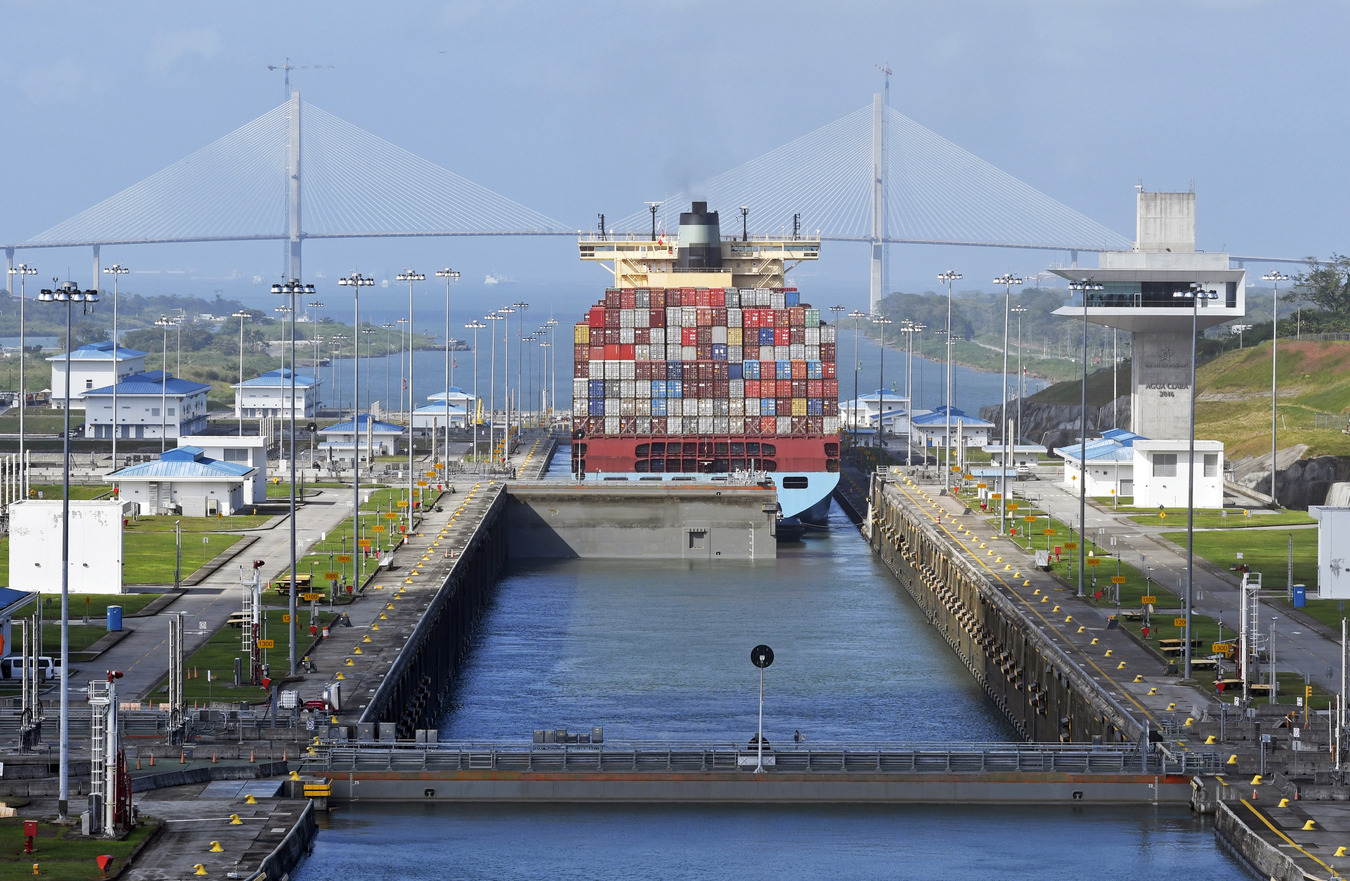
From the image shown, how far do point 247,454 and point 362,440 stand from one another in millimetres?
31825

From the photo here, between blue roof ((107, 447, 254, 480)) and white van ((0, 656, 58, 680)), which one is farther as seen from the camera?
blue roof ((107, 447, 254, 480))

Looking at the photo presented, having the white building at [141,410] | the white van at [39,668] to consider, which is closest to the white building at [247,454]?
the white building at [141,410]

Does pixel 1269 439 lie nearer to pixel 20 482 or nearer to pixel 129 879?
pixel 20 482

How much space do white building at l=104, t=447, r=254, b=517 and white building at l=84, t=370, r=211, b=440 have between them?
54241 millimetres

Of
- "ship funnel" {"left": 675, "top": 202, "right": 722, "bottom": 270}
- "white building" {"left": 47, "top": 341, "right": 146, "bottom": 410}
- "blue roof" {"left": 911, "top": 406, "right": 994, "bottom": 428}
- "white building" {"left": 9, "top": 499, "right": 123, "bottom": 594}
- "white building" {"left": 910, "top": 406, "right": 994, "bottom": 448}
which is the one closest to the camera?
"white building" {"left": 9, "top": 499, "right": 123, "bottom": 594}

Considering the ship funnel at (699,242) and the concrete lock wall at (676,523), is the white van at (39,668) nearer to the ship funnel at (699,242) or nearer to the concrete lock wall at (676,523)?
the concrete lock wall at (676,523)

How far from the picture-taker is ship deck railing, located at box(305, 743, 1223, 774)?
55.5 meters

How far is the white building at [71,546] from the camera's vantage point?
79.9 meters

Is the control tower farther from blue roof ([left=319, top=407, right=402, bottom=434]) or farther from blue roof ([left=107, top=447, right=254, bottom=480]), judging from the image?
blue roof ([left=107, top=447, right=254, bottom=480])

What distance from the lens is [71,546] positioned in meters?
82.0

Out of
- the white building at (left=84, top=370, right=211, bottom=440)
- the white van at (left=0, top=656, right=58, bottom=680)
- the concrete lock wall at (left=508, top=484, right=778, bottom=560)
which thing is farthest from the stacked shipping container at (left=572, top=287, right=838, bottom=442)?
the white van at (left=0, top=656, right=58, bottom=680)

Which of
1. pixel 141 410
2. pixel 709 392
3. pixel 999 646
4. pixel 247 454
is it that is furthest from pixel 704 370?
pixel 141 410

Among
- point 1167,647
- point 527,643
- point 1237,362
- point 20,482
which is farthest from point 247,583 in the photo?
point 1237,362

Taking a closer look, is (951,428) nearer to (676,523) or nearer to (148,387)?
(676,523)
